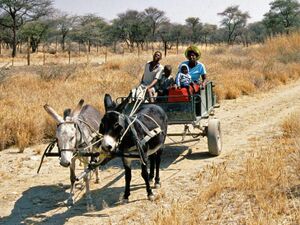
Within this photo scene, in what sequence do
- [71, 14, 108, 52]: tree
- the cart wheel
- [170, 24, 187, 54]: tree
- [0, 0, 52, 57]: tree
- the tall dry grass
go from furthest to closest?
[170, 24, 187, 54]: tree, [71, 14, 108, 52]: tree, [0, 0, 52, 57]: tree, the cart wheel, the tall dry grass

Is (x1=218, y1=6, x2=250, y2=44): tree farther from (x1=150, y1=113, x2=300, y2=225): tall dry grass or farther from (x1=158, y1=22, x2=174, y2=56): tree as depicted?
(x1=150, y1=113, x2=300, y2=225): tall dry grass

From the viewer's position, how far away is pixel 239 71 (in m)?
18.2

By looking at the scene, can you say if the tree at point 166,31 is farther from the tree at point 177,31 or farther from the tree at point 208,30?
the tree at point 208,30

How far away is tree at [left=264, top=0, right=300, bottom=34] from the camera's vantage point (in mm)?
54844

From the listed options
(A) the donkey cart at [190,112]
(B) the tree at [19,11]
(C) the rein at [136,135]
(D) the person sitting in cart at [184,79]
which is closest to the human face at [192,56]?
(D) the person sitting in cart at [184,79]

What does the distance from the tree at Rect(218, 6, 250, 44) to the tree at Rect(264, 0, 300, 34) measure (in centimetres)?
909

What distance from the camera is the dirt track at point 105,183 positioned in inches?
229

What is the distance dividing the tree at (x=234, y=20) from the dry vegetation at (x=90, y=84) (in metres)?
41.1

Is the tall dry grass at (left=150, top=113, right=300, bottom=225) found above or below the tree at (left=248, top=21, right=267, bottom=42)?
below

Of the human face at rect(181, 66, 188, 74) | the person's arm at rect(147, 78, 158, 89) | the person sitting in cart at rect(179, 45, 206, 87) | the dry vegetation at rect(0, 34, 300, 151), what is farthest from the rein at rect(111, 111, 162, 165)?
the dry vegetation at rect(0, 34, 300, 151)

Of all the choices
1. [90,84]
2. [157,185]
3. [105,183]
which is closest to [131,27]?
[90,84]

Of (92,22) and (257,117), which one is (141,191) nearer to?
(257,117)

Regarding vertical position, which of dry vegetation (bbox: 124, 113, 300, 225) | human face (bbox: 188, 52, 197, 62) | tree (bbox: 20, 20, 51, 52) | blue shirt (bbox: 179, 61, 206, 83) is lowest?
dry vegetation (bbox: 124, 113, 300, 225)

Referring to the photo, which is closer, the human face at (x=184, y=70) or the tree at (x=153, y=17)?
the human face at (x=184, y=70)
